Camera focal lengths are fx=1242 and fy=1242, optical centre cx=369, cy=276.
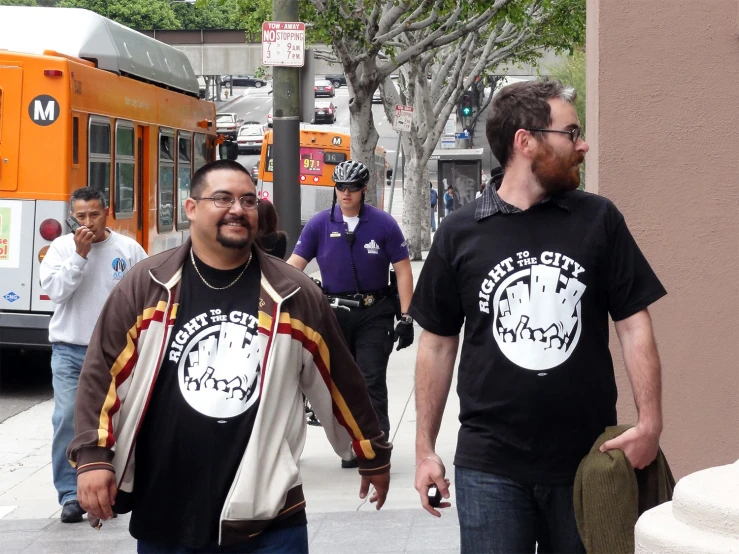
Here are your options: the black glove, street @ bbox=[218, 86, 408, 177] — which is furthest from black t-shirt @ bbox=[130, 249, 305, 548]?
street @ bbox=[218, 86, 408, 177]

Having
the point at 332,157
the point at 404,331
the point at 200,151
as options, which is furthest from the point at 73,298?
the point at 332,157

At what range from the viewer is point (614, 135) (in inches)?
242

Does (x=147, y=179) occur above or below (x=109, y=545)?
above

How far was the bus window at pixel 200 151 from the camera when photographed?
614 inches

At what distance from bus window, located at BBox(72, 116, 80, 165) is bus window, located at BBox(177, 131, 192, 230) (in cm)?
342

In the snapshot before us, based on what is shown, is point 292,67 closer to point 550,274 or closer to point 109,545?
point 109,545

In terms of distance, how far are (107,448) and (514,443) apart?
1.16 m

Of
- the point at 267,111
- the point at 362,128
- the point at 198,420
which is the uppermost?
the point at 267,111

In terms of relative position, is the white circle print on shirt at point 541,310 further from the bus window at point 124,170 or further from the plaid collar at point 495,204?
the bus window at point 124,170

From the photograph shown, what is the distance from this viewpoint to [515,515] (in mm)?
3479

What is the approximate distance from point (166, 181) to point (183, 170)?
2.85ft

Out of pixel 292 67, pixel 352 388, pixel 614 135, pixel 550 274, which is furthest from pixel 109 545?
pixel 292 67

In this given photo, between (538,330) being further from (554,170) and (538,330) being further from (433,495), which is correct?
(433,495)

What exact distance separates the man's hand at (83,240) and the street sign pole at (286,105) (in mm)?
3801
